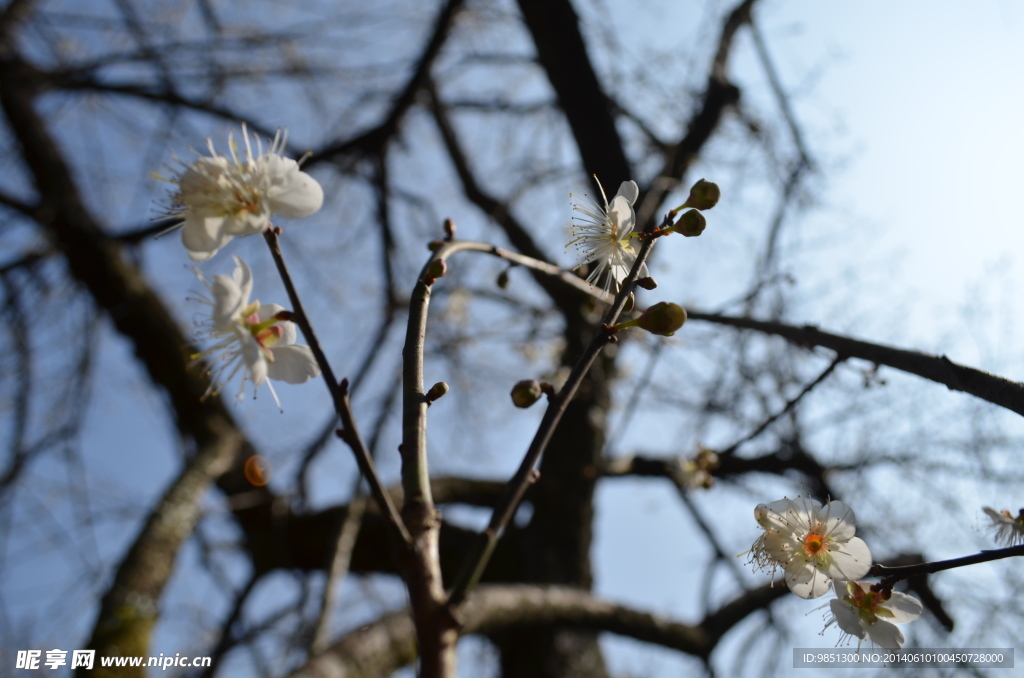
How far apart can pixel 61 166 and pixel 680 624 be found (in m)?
4.03

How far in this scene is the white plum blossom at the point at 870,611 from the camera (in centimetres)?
86

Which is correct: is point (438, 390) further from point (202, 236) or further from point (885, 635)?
point (885, 635)

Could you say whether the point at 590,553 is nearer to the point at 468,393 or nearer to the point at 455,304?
the point at 468,393

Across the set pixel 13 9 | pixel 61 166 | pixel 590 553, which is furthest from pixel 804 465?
pixel 13 9

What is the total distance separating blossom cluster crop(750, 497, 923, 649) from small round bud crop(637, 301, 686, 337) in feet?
1.10

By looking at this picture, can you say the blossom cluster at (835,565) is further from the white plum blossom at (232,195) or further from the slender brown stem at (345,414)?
the white plum blossom at (232,195)

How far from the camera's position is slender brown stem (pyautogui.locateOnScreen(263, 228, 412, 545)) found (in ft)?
1.77

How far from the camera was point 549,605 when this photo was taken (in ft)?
7.77

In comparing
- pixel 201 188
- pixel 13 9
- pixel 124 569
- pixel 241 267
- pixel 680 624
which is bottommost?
pixel 680 624

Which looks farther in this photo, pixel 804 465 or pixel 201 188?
pixel 804 465

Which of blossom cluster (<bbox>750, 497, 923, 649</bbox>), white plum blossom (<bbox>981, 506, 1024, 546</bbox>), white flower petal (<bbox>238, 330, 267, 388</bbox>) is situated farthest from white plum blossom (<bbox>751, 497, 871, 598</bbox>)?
white flower petal (<bbox>238, 330, 267, 388</bbox>)

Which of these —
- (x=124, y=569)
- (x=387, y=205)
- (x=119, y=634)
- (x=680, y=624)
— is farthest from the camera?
(x=387, y=205)

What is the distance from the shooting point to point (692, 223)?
0.80 metres

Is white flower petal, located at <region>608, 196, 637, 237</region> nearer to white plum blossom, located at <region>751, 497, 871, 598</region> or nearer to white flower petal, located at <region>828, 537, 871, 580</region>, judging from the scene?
white plum blossom, located at <region>751, 497, 871, 598</region>
